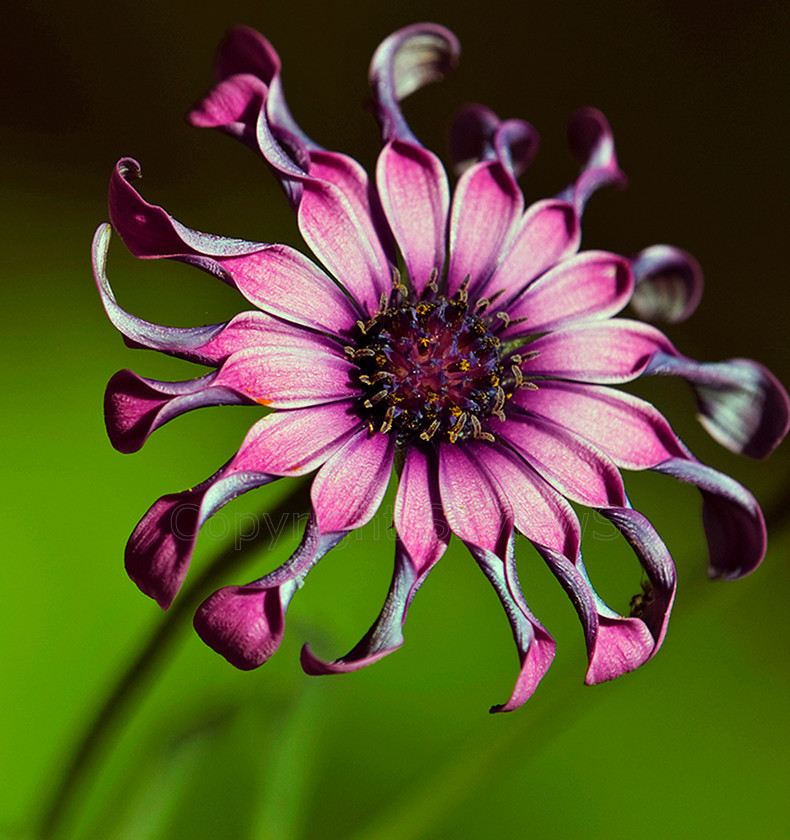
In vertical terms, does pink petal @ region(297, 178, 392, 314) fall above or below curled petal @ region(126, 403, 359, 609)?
above

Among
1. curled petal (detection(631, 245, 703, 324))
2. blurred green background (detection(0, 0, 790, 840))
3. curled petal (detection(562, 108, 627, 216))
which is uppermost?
curled petal (detection(562, 108, 627, 216))

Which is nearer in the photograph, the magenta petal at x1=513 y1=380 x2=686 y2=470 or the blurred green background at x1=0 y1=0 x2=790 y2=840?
the magenta petal at x1=513 y1=380 x2=686 y2=470

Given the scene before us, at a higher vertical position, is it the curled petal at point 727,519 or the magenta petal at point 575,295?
the magenta petal at point 575,295

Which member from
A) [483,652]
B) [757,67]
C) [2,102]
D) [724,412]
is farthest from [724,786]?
[2,102]

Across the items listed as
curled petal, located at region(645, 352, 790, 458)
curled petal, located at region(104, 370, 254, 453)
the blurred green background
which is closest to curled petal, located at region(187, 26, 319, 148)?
curled petal, located at region(104, 370, 254, 453)

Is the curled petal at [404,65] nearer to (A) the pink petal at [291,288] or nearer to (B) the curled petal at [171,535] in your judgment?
(A) the pink petal at [291,288]

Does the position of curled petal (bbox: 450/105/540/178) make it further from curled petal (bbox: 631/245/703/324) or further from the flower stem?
the flower stem

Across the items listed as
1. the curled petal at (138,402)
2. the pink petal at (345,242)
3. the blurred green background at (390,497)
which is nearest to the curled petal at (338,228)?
the pink petal at (345,242)
